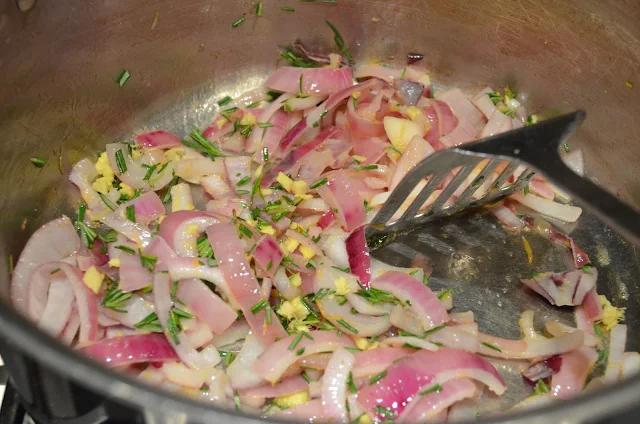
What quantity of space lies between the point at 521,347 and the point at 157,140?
136 centimetres

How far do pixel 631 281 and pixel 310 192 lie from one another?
3.53ft

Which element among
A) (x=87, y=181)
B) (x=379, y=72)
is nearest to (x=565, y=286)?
(x=379, y=72)

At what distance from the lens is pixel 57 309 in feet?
5.61

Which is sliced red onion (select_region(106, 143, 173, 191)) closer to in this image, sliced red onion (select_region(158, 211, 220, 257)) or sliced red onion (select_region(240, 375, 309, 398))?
sliced red onion (select_region(158, 211, 220, 257))

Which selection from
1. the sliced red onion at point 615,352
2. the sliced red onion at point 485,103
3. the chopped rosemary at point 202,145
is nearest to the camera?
the sliced red onion at point 615,352

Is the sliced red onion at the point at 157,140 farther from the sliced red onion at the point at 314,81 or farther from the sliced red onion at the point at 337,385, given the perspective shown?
the sliced red onion at the point at 337,385

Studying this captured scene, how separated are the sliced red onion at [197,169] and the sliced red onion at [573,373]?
1.21 metres

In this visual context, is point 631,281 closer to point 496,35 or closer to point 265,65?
point 496,35

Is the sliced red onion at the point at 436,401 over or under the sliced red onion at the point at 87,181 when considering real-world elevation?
over

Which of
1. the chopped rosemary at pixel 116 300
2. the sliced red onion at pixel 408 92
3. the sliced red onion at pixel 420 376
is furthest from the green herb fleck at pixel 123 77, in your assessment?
the sliced red onion at pixel 420 376

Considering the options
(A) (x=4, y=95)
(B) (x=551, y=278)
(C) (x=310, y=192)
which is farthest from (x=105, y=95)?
(B) (x=551, y=278)

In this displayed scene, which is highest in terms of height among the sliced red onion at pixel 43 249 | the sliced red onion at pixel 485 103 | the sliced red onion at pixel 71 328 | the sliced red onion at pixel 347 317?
the sliced red onion at pixel 485 103

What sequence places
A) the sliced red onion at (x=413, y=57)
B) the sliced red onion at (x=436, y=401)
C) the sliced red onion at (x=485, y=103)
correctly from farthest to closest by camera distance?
the sliced red onion at (x=413, y=57) → the sliced red onion at (x=485, y=103) → the sliced red onion at (x=436, y=401)

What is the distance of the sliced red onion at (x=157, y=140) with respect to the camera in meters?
2.18
